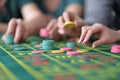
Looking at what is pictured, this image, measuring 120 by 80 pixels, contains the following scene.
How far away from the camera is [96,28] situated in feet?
3.33

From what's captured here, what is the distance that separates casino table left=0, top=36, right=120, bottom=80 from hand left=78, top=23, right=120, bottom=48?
43 millimetres

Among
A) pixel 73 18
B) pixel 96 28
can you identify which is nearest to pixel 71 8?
pixel 73 18

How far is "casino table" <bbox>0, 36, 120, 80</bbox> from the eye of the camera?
0.65m

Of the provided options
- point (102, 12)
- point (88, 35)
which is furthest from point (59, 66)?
point (102, 12)

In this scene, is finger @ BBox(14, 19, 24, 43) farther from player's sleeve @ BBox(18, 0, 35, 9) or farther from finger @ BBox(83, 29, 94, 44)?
player's sleeve @ BBox(18, 0, 35, 9)

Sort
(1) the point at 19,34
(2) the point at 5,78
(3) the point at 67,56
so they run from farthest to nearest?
1. (1) the point at 19,34
2. (3) the point at 67,56
3. (2) the point at 5,78

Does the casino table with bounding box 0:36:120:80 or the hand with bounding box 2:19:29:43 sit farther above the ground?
the hand with bounding box 2:19:29:43

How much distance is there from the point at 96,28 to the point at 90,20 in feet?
1.81

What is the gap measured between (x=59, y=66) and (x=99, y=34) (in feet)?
1.13

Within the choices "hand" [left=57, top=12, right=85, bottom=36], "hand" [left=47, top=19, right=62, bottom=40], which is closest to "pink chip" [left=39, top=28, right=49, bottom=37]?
"hand" [left=47, top=19, right=62, bottom=40]

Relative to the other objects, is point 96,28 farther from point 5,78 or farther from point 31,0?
point 31,0

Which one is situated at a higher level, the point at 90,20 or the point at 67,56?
the point at 90,20

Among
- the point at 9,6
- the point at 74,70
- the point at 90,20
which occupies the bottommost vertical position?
the point at 74,70

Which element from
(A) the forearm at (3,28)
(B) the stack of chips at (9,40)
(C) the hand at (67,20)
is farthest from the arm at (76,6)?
(B) the stack of chips at (9,40)
